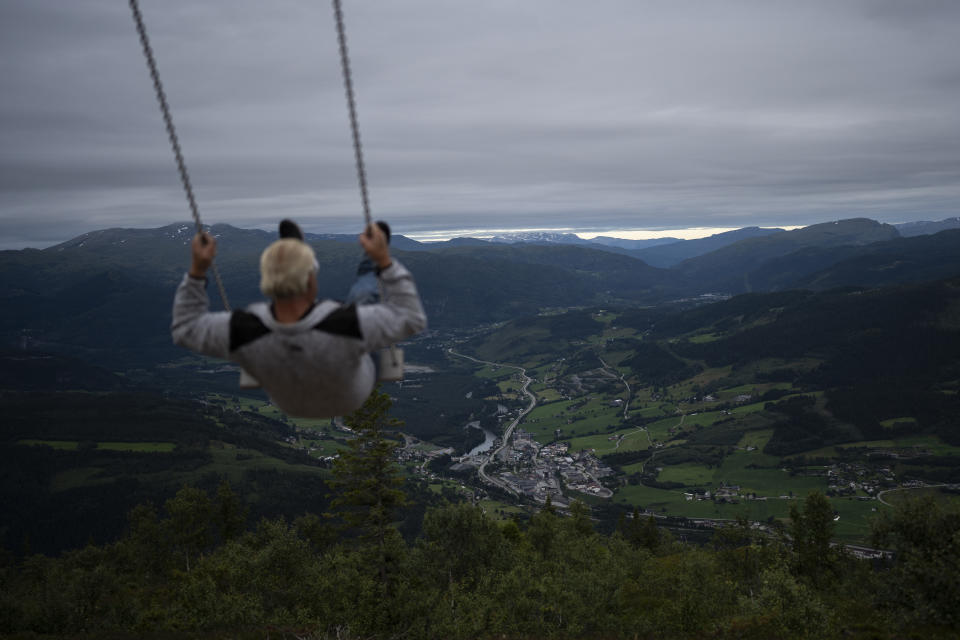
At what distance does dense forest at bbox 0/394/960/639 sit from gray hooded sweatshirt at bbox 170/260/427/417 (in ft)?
53.1

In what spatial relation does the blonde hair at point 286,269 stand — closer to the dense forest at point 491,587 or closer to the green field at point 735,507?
the dense forest at point 491,587

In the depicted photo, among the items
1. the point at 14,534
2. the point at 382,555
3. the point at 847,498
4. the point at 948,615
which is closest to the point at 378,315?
the point at 948,615

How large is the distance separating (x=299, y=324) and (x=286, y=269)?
31 cm

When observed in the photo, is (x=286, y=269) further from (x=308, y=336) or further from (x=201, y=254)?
(x=201, y=254)

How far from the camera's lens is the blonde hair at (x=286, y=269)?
2888 millimetres

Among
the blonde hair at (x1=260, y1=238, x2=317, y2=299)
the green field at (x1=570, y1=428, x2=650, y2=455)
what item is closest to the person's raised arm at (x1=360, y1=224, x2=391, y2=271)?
the blonde hair at (x1=260, y1=238, x2=317, y2=299)

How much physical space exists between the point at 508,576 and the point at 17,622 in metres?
27.4

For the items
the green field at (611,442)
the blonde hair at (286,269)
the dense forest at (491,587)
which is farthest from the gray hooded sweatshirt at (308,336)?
the green field at (611,442)

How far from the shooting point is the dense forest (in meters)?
19.8

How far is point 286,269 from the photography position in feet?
9.55

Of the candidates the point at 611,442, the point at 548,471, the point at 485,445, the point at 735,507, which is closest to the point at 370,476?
the point at 735,507

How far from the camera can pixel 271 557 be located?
98.8ft

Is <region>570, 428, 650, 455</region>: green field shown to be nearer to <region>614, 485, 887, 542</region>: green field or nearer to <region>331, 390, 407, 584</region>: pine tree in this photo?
<region>614, 485, 887, 542</region>: green field

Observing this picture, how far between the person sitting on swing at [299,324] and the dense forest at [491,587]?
16.2 m
